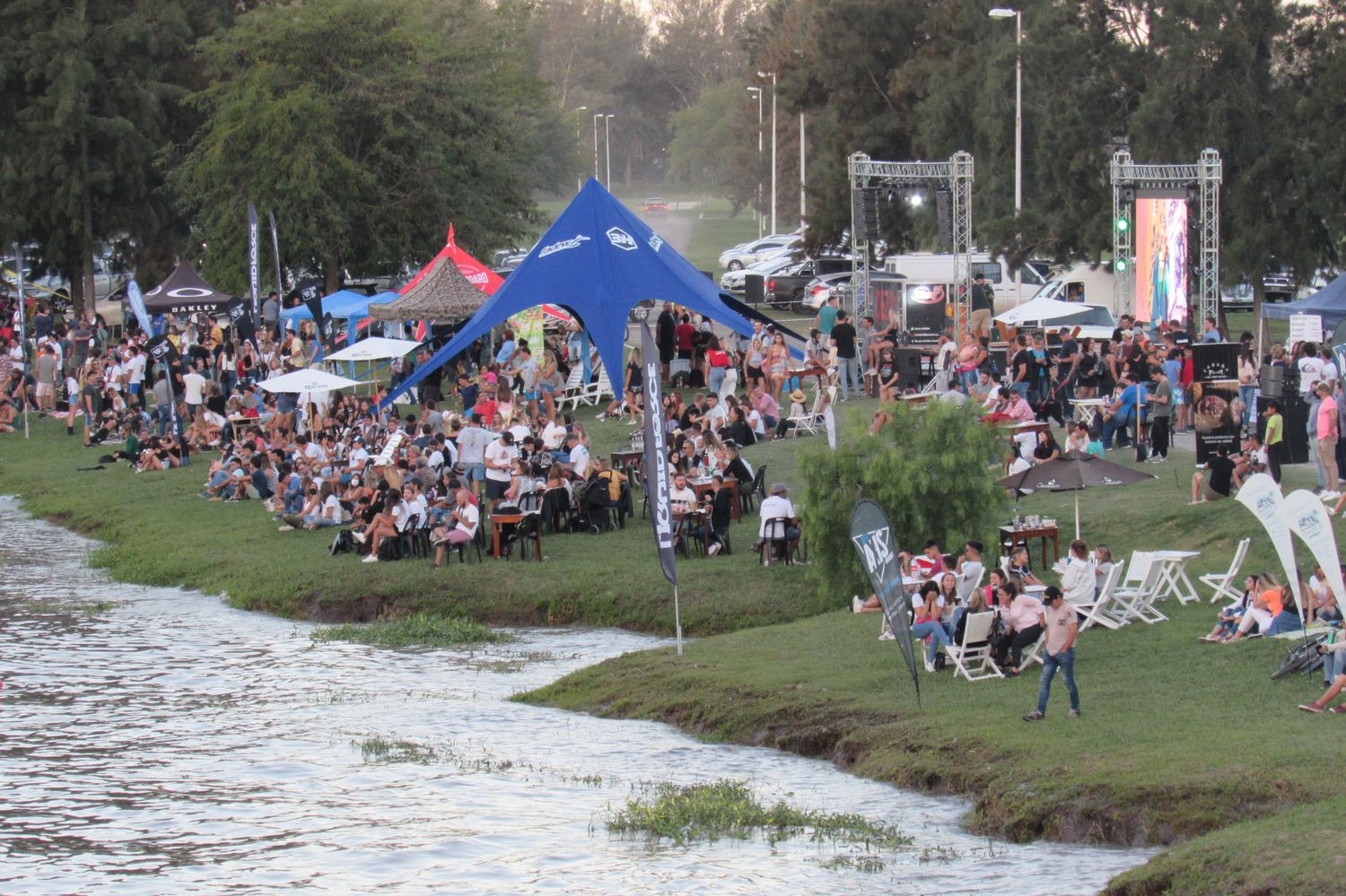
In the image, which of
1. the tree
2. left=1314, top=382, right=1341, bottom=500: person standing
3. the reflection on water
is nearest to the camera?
the reflection on water

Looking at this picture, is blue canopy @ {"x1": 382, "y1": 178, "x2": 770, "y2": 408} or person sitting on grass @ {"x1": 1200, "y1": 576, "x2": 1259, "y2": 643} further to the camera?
blue canopy @ {"x1": 382, "y1": 178, "x2": 770, "y2": 408}

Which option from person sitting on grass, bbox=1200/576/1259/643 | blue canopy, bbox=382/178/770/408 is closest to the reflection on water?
person sitting on grass, bbox=1200/576/1259/643

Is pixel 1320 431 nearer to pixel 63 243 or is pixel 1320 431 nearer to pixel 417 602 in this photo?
pixel 417 602

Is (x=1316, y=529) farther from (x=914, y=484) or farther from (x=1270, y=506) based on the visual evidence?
(x=914, y=484)

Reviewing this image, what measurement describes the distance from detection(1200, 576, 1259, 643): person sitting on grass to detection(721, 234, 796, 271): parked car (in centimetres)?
5028

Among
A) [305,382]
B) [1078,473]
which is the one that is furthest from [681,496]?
[305,382]

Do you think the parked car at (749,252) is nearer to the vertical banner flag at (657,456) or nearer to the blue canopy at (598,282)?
the blue canopy at (598,282)

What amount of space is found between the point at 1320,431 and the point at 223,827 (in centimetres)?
1239

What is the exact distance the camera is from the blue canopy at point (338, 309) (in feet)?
126

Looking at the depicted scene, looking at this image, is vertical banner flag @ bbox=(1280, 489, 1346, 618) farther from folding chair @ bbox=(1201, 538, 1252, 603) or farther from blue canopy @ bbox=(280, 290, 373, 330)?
blue canopy @ bbox=(280, 290, 373, 330)

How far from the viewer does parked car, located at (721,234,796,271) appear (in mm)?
66125

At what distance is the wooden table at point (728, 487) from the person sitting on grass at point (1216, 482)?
5584 millimetres

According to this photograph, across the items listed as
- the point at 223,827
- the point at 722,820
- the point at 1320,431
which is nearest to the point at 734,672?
the point at 722,820

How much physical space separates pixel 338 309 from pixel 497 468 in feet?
52.6
